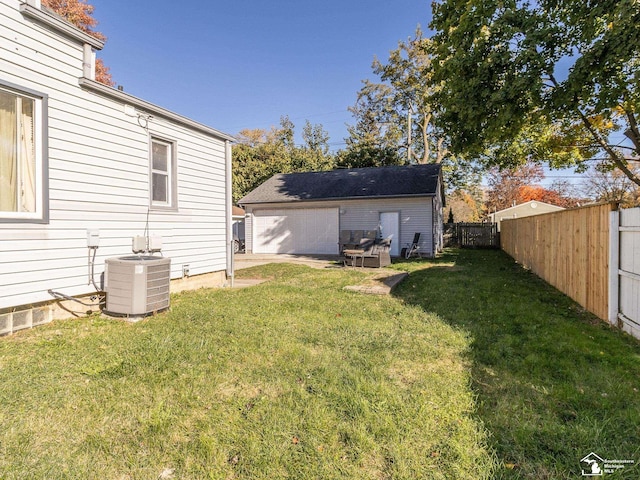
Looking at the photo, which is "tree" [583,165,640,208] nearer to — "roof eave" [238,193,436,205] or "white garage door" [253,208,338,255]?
"roof eave" [238,193,436,205]

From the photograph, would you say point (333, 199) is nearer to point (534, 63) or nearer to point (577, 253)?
point (534, 63)

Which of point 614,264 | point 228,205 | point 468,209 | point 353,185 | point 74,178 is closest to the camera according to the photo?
point 614,264

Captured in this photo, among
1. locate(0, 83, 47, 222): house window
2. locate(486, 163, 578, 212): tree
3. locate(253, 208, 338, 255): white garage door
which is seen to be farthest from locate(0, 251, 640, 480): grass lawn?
locate(486, 163, 578, 212): tree

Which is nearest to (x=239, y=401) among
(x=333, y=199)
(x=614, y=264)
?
(x=614, y=264)

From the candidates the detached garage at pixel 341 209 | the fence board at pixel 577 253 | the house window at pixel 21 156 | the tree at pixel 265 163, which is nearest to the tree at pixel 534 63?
the fence board at pixel 577 253

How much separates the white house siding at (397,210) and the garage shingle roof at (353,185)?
393 mm

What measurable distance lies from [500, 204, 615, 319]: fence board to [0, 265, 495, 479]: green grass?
7.36ft

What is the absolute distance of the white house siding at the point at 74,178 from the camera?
3.91 metres

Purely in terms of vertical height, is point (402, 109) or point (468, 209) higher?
point (402, 109)

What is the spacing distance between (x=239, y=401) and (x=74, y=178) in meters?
3.98

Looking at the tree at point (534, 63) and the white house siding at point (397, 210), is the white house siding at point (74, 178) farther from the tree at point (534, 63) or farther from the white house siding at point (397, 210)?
the white house siding at point (397, 210)

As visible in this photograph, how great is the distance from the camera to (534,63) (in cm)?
746

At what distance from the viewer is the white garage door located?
16.0 meters

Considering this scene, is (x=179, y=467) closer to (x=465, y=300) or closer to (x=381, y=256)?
(x=465, y=300)
